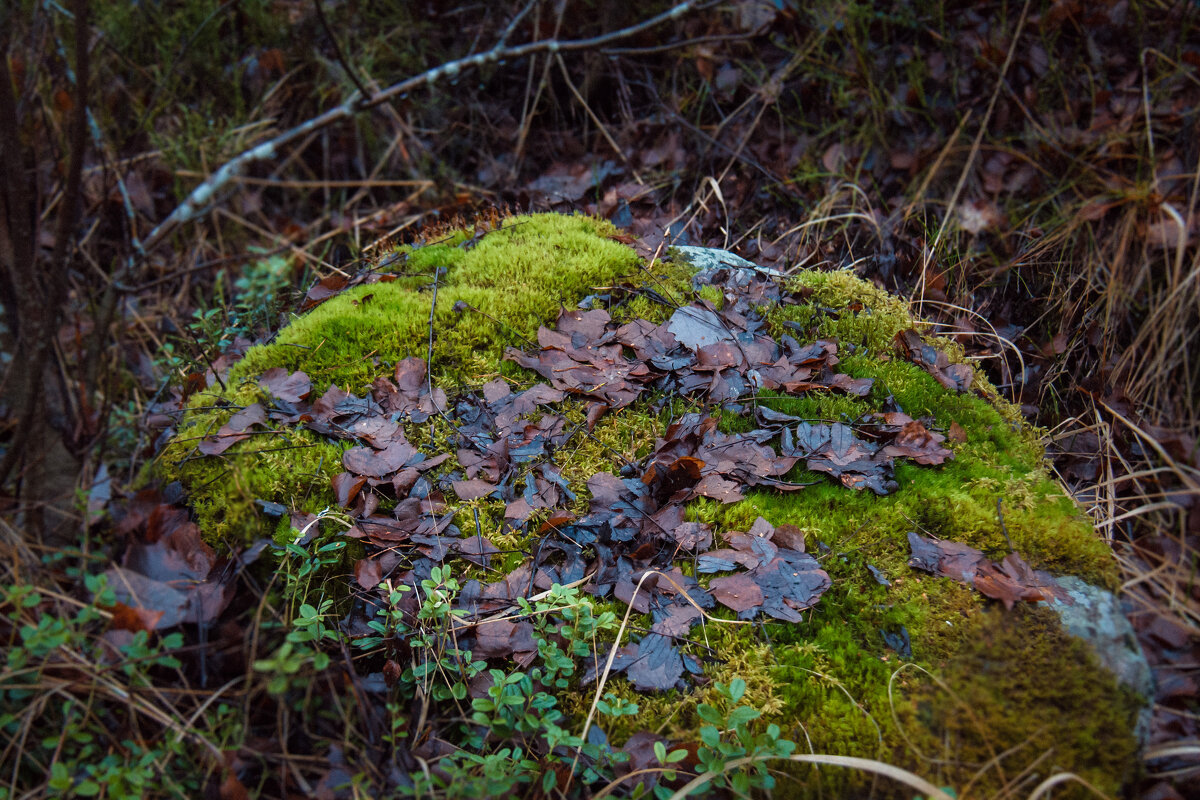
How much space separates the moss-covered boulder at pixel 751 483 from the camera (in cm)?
160

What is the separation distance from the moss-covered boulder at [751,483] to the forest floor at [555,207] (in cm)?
24

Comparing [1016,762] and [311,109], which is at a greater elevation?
[311,109]

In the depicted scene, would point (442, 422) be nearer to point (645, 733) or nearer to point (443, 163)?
point (645, 733)

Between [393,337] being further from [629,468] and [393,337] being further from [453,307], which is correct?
[629,468]

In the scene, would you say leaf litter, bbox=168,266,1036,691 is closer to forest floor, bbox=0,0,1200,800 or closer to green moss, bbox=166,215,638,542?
green moss, bbox=166,215,638,542

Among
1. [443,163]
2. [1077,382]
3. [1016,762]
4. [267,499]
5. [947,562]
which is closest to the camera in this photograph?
[1016,762]

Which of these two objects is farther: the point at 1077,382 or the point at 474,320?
the point at 1077,382

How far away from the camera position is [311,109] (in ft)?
17.3

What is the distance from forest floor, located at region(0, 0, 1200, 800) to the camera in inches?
61.4

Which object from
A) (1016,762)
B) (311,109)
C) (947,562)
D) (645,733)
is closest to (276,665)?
(645,733)

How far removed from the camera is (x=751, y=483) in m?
2.17

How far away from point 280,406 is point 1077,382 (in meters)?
3.55

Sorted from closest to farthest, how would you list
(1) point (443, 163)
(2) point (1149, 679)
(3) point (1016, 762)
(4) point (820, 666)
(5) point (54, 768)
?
(5) point (54, 768) → (3) point (1016, 762) → (2) point (1149, 679) → (4) point (820, 666) → (1) point (443, 163)

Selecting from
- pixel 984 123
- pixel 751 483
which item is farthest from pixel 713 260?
pixel 984 123
